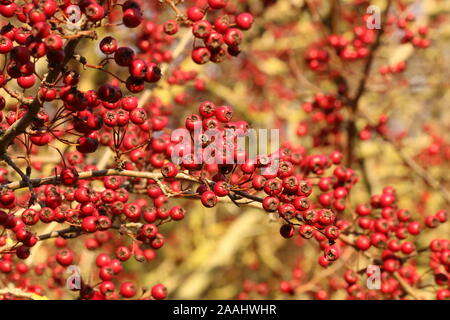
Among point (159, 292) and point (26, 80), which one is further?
point (159, 292)

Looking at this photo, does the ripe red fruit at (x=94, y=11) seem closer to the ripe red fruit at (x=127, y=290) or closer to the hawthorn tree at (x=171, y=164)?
the hawthorn tree at (x=171, y=164)

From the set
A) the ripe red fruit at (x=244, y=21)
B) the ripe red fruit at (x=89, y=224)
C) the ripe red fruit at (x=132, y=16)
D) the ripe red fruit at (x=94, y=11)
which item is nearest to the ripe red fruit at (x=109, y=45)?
the ripe red fruit at (x=132, y=16)

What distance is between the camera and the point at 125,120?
291 cm

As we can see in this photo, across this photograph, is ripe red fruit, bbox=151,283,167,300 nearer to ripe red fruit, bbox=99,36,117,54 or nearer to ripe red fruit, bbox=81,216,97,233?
ripe red fruit, bbox=81,216,97,233

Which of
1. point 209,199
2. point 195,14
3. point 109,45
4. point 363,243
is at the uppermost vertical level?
point 195,14

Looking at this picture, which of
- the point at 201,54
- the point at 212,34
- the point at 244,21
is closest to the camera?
the point at 212,34

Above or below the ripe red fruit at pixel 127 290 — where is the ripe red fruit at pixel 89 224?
above

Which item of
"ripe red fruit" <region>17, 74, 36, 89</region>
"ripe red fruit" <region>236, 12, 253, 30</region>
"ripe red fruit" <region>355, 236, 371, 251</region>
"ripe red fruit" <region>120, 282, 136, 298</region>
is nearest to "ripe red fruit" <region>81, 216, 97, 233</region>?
"ripe red fruit" <region>17, 74, 36, 89</region>

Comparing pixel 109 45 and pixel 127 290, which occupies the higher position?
pixel 109 45

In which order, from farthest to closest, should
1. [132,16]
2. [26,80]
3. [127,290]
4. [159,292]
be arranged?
[127,290] < [159,292] < [26,80] < [132,16]

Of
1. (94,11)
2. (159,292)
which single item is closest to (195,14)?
(94,11)

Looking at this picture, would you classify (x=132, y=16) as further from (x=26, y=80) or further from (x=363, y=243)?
(x=363, y=243)

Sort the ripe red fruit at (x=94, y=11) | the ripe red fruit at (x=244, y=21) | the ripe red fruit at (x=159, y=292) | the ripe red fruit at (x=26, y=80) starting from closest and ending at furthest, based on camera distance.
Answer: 1. the ripe red fruit at (x=94, y=11)
2. the ripe red fruit at (x=26, y=80)
3. the ripe red fruit at (x=244, y=21)
4. the ripe red fruit at (x=159, y=292)

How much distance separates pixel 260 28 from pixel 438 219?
5241 mm
